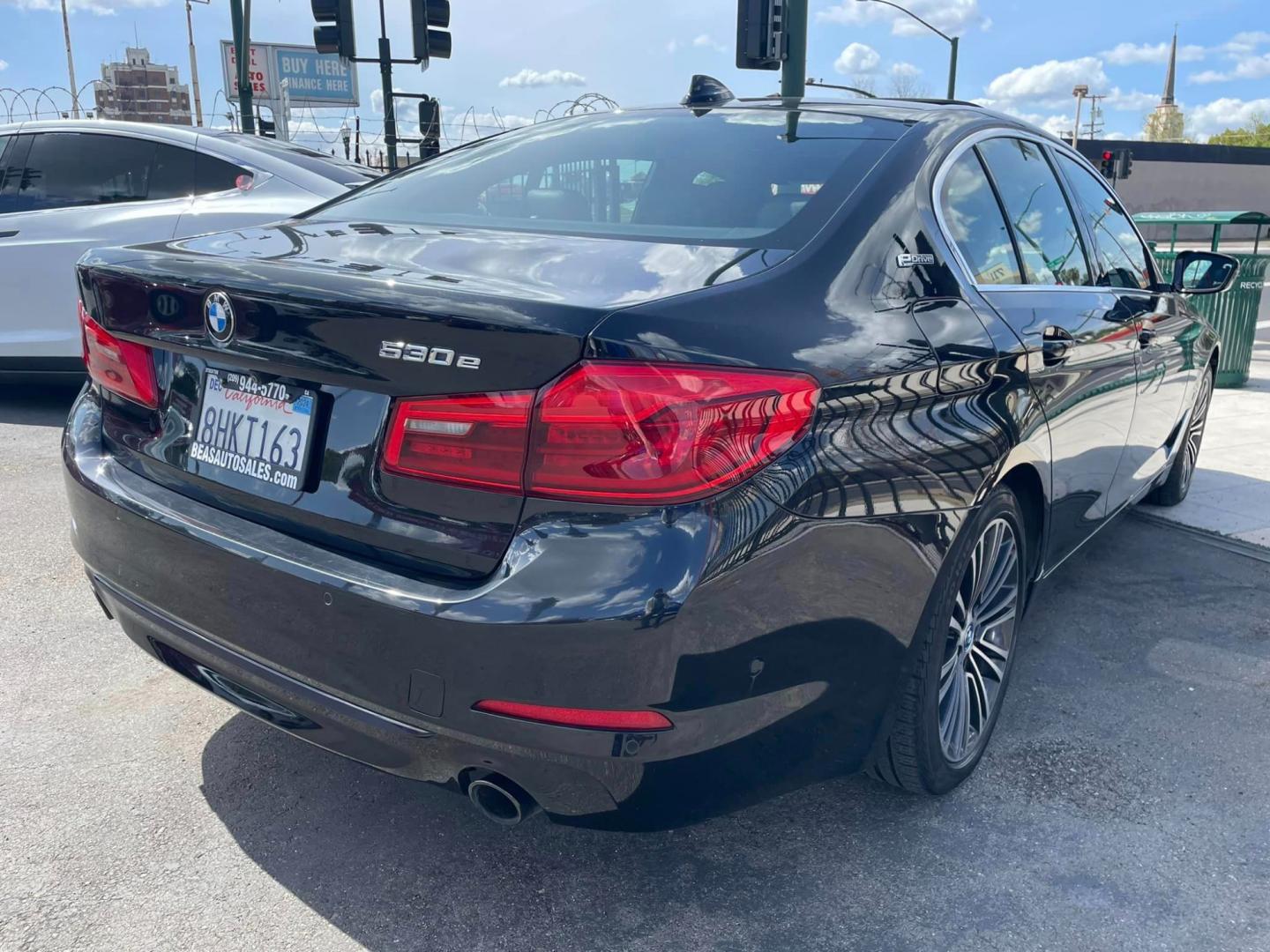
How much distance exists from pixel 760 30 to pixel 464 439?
29.6 feet

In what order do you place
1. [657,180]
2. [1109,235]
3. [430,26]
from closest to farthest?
[657,180] → [1109,235] → [430,26]

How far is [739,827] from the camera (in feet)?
8.39

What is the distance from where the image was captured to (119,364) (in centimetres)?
245

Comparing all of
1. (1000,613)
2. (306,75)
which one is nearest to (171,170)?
(1000,613)

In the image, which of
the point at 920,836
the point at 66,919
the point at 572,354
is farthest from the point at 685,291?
the point at 66,919

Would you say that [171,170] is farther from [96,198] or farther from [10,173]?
[10,173]

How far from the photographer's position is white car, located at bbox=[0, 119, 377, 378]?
6.11 meters

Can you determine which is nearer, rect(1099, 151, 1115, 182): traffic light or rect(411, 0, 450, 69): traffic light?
rect(411, 0, 450, 69): traffic light

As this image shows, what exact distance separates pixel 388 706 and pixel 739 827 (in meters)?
1.01

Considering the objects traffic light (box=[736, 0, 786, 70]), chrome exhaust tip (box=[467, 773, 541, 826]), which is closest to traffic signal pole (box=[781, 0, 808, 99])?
traffic light (box=[736, 0, 786, 70])

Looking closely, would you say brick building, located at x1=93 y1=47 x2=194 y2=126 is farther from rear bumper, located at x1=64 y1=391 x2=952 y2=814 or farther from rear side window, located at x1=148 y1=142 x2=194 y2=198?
rear bumper, located at x1=64 y1=391 x2=952 y2=814

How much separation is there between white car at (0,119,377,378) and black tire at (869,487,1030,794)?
4.73m

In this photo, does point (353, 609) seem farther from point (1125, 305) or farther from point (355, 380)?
point (1125, 305)

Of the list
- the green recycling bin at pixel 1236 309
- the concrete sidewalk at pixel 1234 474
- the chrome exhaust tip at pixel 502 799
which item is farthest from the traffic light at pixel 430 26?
the chrome exhaust tip at pixel 502 799
